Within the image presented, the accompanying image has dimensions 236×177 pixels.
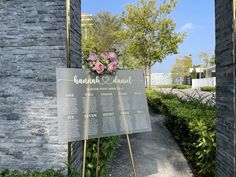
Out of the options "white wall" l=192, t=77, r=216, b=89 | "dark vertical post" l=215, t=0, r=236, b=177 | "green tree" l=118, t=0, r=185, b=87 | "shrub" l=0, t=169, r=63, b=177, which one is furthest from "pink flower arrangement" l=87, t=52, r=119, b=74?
"white wall" l=192, t=77, r=216, b=89

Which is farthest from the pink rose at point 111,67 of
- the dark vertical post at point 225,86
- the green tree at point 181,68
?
the green tree at point 181,68

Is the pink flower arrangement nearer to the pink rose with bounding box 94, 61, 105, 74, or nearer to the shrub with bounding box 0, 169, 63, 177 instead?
the pink rose with bounding box 94, 61, 105, 74

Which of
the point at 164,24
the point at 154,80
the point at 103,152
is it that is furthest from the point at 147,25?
the point at 154,80

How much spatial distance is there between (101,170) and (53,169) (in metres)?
0.79

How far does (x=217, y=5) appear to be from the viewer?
3.13 metres

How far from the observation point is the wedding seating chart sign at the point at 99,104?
2832 mm

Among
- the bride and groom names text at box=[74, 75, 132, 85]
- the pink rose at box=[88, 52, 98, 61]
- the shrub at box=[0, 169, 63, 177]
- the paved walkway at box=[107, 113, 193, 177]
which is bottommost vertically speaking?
the paved walkway at box=[107, 113, 193, 177]

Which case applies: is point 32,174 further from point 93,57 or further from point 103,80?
→ point 93,57

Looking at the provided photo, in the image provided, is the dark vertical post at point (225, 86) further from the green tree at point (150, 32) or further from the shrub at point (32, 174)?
the green tree at point (150, 32)

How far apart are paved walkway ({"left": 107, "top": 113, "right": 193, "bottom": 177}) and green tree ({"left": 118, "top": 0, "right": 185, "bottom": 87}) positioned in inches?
355

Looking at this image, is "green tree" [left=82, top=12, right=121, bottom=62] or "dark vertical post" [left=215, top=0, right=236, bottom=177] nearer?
"dark vertical post" [left=215, top=0, right=236, bottom=177]

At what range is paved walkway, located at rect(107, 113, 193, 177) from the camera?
4.36 meters

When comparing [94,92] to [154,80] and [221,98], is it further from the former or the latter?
[154,80]

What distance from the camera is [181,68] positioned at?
38.4m
